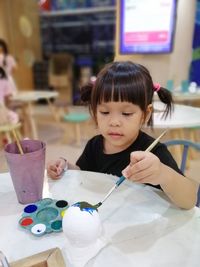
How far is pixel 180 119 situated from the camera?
1.63m

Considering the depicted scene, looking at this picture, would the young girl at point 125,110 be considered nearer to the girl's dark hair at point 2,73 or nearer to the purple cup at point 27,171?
the purple cup at point 27,171

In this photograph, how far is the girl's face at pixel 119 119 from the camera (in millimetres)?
758

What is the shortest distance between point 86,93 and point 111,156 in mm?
230

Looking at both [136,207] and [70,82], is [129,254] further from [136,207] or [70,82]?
[70,82]

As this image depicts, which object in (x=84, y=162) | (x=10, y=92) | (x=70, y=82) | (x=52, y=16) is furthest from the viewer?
(x=52, y=16)

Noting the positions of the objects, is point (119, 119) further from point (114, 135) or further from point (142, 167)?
point (142, 167)

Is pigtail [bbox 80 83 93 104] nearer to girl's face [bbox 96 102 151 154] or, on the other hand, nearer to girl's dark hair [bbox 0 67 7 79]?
girl's face [bbox 96 102 151 154]

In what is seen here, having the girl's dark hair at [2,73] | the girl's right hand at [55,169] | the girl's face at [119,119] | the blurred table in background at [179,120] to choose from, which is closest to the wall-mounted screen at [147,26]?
the blurred table in background at [179,120]

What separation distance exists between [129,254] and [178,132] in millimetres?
1733

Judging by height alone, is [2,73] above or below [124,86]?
below

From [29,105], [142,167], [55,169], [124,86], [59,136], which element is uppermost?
[124,86]

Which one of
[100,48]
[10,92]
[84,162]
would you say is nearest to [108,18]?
[100,48]

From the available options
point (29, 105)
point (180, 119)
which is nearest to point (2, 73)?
point (29, 105)

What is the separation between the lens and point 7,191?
0.72 m
